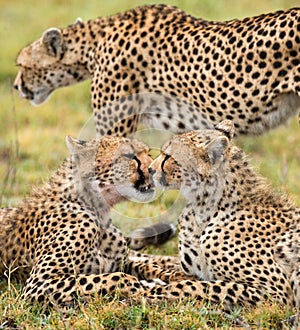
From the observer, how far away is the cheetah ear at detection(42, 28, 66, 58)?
7.49 m

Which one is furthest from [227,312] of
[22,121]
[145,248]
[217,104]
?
[22,121]

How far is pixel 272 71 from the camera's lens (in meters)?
6.32

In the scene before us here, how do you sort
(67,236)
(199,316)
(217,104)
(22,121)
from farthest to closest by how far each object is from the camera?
1. (22,121)
2. (217,104)
3. (67,236)
4. (199,316)

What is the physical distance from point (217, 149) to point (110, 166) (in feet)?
2.24

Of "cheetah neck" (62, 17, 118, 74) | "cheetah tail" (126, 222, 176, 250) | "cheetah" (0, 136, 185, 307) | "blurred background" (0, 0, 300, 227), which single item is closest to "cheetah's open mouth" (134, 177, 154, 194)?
"cheetah" (0, 136, 185, 307)

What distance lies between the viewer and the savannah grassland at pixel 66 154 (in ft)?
15.7

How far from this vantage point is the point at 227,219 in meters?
5.56

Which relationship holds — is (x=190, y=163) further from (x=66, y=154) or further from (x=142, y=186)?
(x=66, y=154)

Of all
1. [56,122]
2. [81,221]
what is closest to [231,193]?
[81,221]

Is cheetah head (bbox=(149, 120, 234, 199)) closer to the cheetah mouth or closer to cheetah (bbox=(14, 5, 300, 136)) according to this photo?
the cheetah mouth

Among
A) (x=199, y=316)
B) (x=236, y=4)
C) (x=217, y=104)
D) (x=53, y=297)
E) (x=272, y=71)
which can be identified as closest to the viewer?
(x=199, y=316)

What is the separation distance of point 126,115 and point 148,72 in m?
0.38

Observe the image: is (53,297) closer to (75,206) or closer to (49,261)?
(49,261)

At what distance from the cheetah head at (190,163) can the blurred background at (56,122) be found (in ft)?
4.43
